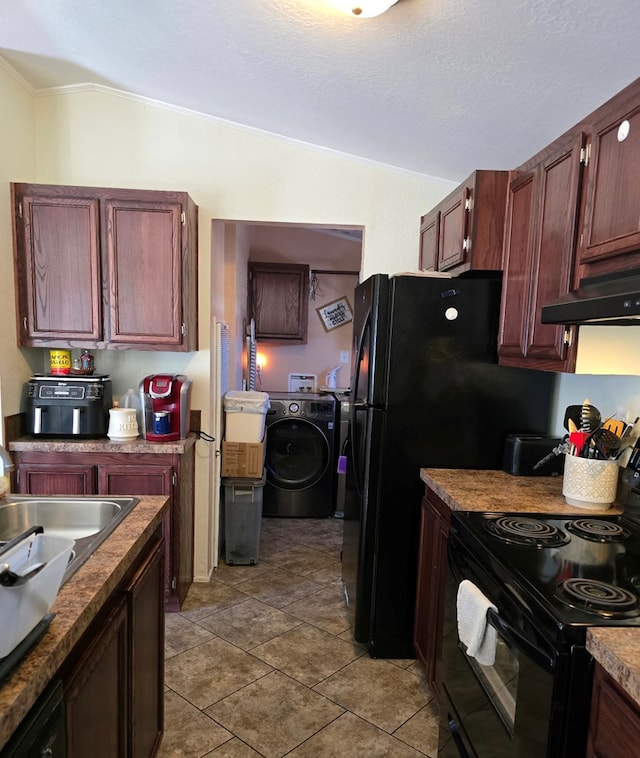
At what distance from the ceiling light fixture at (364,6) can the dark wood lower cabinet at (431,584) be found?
5.35ft

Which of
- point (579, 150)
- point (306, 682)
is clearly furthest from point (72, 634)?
point (579, 150)

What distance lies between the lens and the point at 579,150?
154cm

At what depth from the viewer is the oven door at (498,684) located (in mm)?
1076

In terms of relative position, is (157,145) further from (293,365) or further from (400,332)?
(293,365)

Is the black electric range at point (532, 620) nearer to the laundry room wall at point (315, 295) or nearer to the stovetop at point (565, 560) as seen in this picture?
the stovetop at point (565, 560)

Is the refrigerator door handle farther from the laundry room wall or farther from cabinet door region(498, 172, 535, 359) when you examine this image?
the laundry room wall

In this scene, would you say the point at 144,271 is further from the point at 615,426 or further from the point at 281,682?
the point at 615,426

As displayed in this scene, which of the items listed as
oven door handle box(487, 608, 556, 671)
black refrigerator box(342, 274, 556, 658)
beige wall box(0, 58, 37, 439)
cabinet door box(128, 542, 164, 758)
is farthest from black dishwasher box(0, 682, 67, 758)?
beige wall box(0, 58, 37, 439)

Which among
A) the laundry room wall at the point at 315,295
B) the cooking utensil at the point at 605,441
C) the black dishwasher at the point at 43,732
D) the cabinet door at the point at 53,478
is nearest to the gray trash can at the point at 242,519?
the cabinet door at the point at 53,478

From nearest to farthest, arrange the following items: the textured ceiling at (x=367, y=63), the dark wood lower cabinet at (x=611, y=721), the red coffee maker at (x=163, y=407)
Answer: the dark wood lower cabinet at (x=611, y=721) → the textured ceiling at (x=367, y=63) → the red coffee maker at (x=163, y=407)

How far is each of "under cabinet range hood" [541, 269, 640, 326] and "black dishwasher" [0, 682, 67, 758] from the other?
1.35 meters

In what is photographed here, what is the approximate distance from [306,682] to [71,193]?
2.54 meters

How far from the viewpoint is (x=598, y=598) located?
3.70 ft

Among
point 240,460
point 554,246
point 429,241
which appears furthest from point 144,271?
point 554,246
